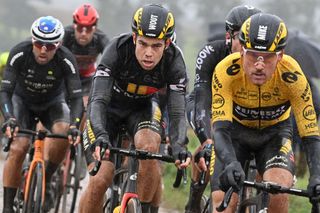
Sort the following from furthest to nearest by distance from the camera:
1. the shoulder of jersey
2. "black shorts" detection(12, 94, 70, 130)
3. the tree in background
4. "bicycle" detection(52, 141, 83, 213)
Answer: the tree in background, "bicycle" detection(52, 141, 83, 213), "black shorts" detection(12, 94, 70, 130), the shoulder of jersey

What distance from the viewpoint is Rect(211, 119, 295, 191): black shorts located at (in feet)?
20.6

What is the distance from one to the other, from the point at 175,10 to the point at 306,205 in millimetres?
60848

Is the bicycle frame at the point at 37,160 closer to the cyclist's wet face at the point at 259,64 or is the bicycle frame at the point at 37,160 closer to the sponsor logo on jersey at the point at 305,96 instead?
Answer: the cyclist's wet face at the point at 259,64

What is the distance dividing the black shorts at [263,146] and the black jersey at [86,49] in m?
5.69

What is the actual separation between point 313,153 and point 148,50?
1.76 metres

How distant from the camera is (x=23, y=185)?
9.12 m

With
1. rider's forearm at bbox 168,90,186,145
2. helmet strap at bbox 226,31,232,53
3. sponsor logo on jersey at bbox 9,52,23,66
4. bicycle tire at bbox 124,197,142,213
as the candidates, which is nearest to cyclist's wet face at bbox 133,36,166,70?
rider's forearm at bbox 168,90,186,145

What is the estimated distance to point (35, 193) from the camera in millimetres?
8273

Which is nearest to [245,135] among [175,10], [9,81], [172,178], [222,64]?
[222,64]

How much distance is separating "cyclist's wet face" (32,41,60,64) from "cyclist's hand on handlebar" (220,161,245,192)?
3843 mm

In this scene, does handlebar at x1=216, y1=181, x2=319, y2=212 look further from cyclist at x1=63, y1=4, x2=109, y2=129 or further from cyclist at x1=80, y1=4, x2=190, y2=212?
cyclist at x1=63, y1=4, x2=109, y2=129

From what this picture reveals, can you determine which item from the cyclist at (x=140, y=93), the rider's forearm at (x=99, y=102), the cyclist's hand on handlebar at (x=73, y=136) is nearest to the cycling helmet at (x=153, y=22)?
the cyclist at (x=140, y=93)

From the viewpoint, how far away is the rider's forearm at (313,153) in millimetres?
5848

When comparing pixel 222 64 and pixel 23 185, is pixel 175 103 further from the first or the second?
pixel 23 185
